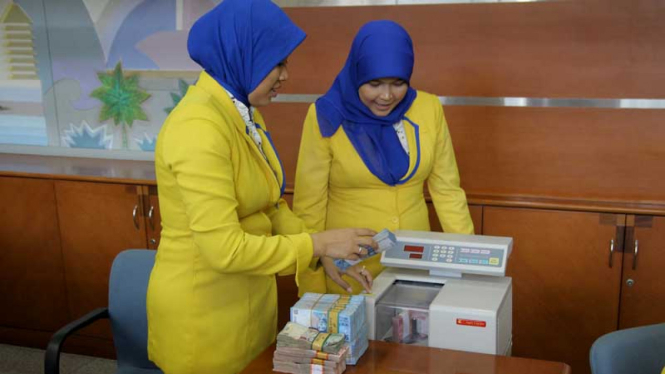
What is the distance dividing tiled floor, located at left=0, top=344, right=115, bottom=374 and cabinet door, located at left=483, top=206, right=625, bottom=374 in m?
2.15

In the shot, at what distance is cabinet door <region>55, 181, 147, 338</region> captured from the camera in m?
3.43

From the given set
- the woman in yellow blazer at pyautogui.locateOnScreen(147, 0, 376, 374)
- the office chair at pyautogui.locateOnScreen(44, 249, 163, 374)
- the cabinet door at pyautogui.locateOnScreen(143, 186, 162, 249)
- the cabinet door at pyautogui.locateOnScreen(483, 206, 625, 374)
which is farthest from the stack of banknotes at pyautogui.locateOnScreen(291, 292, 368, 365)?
the cabinet door at pyautogui.locateOnScreen(143, 186, 162, 249)

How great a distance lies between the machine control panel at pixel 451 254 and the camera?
1812 millimetres

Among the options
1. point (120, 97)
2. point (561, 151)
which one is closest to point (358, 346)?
point (561, 151)

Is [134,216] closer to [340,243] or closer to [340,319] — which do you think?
[340,243]

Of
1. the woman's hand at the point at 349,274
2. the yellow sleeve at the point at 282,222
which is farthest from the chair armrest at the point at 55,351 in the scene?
the woman's hand at the point at 349,274

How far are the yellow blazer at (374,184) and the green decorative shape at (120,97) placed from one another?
6.52 feet

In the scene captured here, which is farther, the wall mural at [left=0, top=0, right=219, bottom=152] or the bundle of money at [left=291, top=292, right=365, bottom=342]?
the wall mural at [left=0, top=0, right=219, bottom=152]

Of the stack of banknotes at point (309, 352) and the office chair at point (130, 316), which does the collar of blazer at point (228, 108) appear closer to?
the stack of banknotes at point (309, 352)

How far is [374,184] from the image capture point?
90.0 inches

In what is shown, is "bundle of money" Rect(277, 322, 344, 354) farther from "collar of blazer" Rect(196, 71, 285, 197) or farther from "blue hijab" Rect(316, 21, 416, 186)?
"blue hijab" Rect(316, 21, 416, 186)

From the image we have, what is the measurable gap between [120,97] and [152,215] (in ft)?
3.25

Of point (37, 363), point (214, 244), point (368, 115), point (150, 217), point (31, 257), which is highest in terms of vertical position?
point (368, 115)

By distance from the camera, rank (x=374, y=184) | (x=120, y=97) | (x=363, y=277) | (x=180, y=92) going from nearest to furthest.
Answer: (x=363, y=277) < (x=374, y=184) < (x=180, y=92) < (x=120, y=97)
